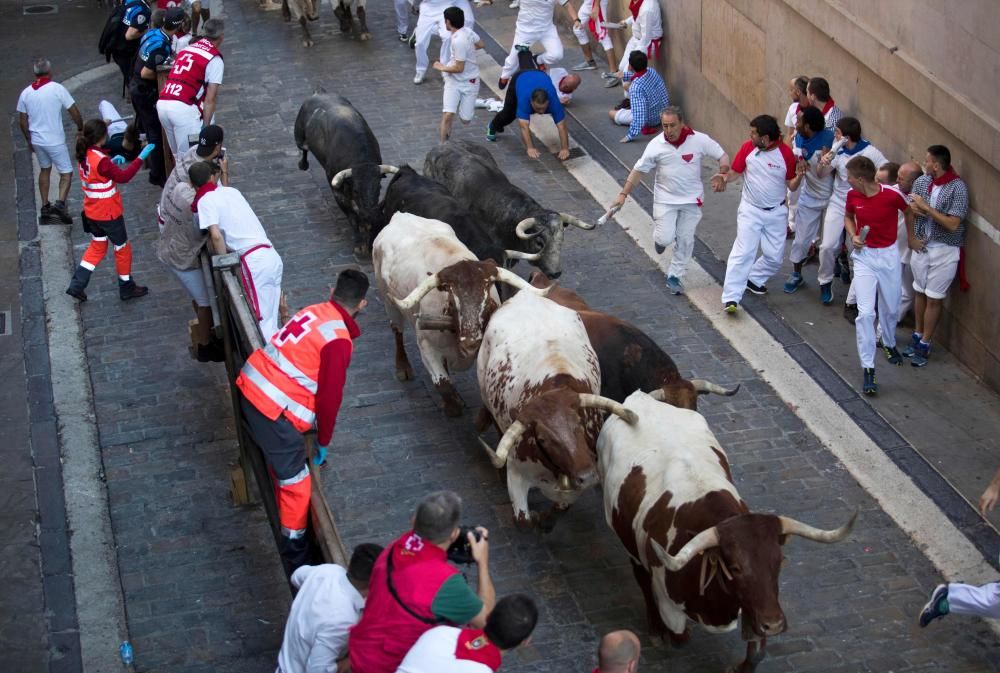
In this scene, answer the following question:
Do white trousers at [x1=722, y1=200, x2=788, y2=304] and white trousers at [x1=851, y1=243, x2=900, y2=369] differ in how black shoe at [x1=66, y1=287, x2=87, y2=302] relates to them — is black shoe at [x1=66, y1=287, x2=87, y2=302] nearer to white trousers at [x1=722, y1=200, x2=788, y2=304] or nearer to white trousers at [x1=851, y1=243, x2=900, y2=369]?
white trousers at [x1=722, y1=200, x2=788, y2=304]

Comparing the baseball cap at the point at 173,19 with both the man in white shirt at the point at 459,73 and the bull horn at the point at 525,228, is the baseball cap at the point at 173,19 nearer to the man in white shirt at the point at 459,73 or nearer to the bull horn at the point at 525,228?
the man in white shirt at the point at 459,73

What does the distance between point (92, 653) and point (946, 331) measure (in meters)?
7.51

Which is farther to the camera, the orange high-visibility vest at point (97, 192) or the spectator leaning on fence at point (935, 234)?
the orange high-visibility vest at point (97, 192)

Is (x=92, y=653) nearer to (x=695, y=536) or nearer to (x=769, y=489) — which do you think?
(x=695, y=536)

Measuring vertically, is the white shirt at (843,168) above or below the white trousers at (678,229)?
above

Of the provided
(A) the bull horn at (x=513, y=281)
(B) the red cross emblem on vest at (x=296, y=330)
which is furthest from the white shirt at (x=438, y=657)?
(A) the bull horn at (x=513, y=281)

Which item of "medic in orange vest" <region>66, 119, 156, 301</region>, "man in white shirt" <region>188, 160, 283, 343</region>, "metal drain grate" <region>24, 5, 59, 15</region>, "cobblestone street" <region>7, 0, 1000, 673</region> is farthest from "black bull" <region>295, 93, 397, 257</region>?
"metal drain grate" <region>24, 5, 59, 15</region>

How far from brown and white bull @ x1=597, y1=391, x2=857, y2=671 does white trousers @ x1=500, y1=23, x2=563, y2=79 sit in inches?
358

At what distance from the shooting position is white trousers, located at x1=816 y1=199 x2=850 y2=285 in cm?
1228

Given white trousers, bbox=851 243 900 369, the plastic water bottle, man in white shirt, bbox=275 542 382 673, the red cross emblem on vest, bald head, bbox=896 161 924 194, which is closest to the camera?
man in white shirt, bbox=275 542 382 673

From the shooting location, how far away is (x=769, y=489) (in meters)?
10.1

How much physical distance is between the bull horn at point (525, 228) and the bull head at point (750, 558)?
5321mm

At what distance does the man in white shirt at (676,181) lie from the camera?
41.0ft

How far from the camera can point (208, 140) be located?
11.2 meters
